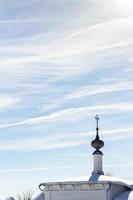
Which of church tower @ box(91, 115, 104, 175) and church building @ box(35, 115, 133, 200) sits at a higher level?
church tower @ box(91, 115, 104, 175)

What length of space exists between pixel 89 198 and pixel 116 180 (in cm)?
156

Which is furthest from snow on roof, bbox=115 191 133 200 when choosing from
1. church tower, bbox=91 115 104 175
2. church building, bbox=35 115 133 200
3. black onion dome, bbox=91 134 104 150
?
black onion dome, bbox=91 134 104 150

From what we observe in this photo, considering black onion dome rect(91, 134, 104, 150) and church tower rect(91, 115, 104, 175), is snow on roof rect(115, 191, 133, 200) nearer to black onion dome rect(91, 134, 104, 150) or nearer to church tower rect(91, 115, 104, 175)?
church tower rect(91, 115, 104, 175)

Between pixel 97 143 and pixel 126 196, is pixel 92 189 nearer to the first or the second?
pixel 126 196

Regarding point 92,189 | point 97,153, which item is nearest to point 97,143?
point 97,153

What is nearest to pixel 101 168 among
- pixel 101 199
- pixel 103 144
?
pixel 103 144

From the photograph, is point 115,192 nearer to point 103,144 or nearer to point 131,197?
point 131,197

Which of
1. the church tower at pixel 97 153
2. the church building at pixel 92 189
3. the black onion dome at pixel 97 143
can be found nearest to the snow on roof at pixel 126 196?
the church building at pixel 92 189

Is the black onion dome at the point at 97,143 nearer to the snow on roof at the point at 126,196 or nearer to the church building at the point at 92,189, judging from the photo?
the church building at the point at 92,189

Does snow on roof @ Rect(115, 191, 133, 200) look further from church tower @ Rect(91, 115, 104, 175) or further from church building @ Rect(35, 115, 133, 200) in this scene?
church tower @ Rect(91, 115, 104, 175)

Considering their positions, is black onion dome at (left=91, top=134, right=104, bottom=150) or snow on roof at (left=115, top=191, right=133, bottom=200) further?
black onion dome at (left=91, top=134, right=104, bottom=150)

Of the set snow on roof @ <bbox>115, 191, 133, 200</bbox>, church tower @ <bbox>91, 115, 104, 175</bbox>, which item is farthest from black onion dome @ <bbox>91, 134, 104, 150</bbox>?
snow on roof @ <bbox>115, 191, 133, 200</bbox>

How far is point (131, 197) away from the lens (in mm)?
28562

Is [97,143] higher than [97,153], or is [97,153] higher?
[97,143]
